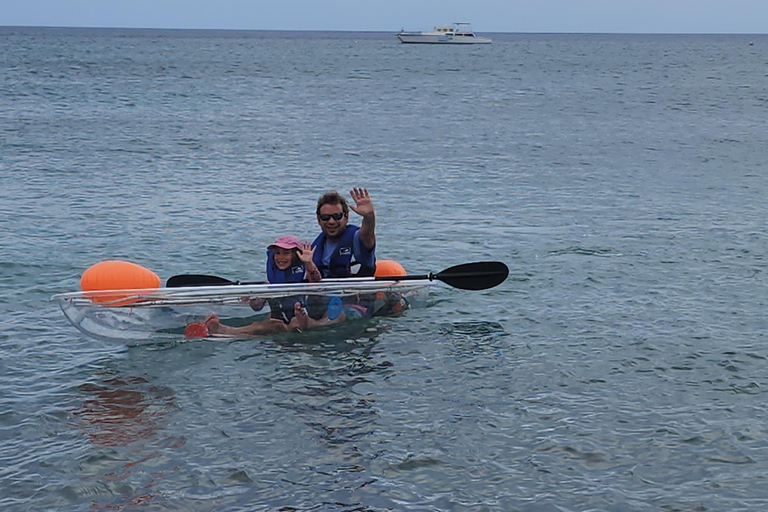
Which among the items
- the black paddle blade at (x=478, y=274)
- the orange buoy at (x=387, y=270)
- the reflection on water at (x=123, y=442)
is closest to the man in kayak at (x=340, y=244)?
the orange buoy at (x=387, y=270)

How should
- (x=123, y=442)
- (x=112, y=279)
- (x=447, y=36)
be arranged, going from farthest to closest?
(x=447, y=36)
(x=112, y=279)
(x=123, y=442)

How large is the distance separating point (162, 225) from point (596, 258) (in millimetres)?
7394

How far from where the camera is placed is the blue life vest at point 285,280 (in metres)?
9.91

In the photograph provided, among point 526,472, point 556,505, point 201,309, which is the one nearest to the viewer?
point 556,505

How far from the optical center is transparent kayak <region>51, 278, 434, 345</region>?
937 centimetres

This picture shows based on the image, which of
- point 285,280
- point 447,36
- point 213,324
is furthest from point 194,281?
point 447,36

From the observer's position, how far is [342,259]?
1030 cm

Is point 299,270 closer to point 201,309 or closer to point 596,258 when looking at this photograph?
point 201,309

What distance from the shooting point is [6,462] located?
7.33m

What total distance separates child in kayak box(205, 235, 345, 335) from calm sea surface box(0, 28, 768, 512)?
0.61 feet

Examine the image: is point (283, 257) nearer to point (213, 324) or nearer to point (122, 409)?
point (213, 324)

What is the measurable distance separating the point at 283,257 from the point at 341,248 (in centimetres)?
69

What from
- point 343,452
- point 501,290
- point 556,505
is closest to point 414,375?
point 343,452

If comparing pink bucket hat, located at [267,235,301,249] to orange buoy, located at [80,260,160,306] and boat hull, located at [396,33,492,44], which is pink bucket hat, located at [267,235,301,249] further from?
boat hull, located at [396,33,492,44]
